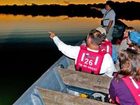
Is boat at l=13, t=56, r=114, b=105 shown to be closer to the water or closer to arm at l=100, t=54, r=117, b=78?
arm at l=100, t=54, r=117, b=78

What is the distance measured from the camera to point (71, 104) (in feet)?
18.6

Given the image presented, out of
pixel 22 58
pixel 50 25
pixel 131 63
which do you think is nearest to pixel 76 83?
pixel 131 63

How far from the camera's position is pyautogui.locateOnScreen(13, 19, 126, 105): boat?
227 inches

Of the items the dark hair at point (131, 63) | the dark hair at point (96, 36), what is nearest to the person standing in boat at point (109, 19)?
the dark hair at point (96, 36)

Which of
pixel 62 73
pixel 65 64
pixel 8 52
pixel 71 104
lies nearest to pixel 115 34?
pixel 65 64

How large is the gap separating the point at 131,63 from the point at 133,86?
14.8 inches

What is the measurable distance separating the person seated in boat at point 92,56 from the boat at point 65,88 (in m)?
0.16

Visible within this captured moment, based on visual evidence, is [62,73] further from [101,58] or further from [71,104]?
[71,104]

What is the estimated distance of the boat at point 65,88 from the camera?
5754mm

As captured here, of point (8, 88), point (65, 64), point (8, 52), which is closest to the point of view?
point (65, 64)

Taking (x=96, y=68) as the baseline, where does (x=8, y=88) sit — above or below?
below

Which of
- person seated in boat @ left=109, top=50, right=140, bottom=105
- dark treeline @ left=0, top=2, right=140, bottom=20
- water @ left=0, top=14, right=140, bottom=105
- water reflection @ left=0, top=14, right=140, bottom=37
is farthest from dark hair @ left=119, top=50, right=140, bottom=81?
dark treeline @ left=0, top=2, right=140, bottom=20

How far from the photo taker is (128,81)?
4777mm

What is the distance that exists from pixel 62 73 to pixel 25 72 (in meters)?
12.2
